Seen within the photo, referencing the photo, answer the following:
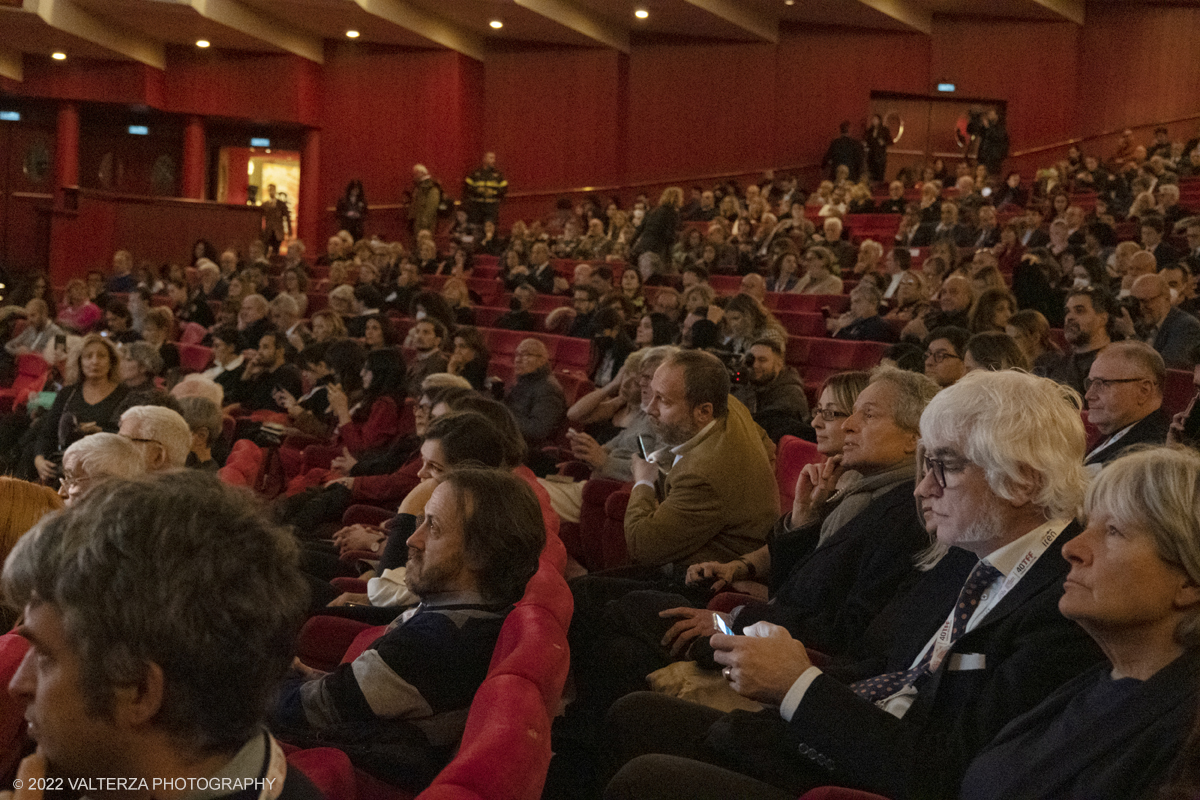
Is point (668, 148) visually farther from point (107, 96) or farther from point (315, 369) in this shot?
point (315, 369)

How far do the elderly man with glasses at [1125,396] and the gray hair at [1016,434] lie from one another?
1.31 meters

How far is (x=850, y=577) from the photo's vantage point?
219 cm

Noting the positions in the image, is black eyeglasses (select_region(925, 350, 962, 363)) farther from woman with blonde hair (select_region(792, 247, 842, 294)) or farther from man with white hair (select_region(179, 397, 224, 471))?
woman with blonde hair (select_region(792, 247, 842, 294))

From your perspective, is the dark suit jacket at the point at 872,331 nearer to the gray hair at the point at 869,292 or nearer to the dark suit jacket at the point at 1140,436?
the gray hair at the point at 869,292

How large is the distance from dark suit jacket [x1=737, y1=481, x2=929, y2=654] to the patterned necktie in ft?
1.03

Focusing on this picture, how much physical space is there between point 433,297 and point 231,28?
24.1ft

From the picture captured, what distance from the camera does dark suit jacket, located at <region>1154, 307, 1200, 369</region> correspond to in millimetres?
4671

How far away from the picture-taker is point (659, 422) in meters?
3.02

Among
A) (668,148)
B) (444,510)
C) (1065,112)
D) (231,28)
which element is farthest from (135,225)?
(444,510)

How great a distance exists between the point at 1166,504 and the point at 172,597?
102 cm

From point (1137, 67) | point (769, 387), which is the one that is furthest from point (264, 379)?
point (1137, 67)

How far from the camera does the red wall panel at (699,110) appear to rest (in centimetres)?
1440

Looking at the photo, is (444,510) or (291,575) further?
(444,510)

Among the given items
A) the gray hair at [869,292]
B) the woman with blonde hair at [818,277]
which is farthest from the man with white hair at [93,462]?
the woman with blonde hair at [818,277]
